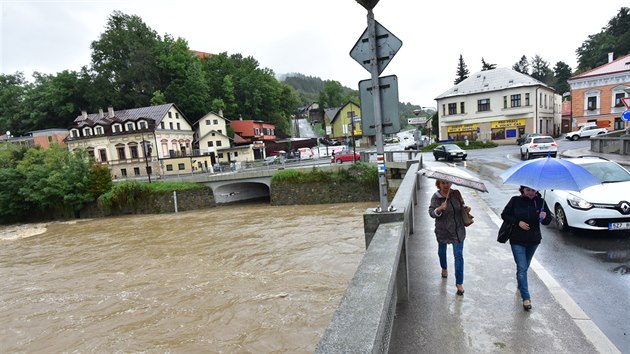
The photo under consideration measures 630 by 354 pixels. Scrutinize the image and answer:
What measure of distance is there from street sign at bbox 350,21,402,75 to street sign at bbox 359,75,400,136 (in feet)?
0.64

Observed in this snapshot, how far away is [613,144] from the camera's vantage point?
73.0 ft

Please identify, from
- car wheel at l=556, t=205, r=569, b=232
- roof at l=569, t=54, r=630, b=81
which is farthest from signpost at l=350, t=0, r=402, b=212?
roof at l=569, t=54, r=630, b=81

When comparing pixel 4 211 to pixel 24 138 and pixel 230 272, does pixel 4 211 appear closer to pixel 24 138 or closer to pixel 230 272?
pixel 24 138

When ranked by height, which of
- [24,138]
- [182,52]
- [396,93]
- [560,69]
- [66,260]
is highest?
[182,52]

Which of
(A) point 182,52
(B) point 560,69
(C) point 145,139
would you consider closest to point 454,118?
(C) point 145,139

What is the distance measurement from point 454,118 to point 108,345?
159 ft

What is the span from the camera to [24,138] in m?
59.2

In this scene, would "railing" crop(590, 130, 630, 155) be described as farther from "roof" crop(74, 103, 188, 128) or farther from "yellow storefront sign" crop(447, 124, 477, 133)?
"roof" crop(74, 103, 188, 128)

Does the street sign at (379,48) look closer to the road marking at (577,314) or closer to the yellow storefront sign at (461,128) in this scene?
the road marking at (577,314)

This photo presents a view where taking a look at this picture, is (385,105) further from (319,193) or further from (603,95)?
(603,95)

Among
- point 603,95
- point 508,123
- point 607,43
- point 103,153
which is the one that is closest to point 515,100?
point 508,123

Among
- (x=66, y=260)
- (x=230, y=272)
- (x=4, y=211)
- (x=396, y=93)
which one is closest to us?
(x=396, y=93)

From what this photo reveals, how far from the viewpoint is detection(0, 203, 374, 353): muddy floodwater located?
917 cm

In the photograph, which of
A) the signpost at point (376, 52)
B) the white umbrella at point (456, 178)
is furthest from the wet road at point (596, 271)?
the signpost at point (376, 52)
